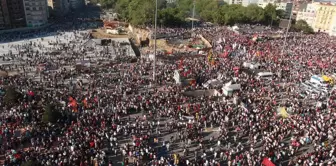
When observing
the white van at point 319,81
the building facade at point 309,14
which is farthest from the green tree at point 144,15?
the building facade at point 309,14

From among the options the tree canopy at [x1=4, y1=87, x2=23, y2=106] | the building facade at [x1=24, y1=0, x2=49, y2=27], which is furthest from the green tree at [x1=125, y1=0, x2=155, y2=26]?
the tree canopy at [x1=4, y1=87, x2=23, y2=106]

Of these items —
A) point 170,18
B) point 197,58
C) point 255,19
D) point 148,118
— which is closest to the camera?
point 148,118

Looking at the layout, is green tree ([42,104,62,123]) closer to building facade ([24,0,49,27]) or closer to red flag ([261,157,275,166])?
red flag ([261,157,275,166])

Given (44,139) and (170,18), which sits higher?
(170,18)

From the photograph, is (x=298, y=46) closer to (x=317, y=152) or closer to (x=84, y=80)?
(x=317, y=152)

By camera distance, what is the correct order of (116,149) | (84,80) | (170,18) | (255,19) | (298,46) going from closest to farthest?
(116,149) → (84,80) → (298,46) → (170,18) → (255,19)

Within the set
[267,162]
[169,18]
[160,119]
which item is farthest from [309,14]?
[267,162]

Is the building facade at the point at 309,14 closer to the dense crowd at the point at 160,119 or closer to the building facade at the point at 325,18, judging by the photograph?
the building facade at the point at 325,18

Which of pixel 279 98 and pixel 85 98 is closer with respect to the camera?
pixel 85 98

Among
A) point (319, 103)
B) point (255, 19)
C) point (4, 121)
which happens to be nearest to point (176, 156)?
point (4, 121)
